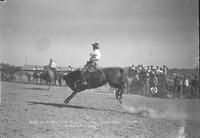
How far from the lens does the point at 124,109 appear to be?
4.62m

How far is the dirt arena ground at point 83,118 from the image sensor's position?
3.73 metres

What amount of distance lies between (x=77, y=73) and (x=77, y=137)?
3.43 ft

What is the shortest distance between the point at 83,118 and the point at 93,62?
77cm

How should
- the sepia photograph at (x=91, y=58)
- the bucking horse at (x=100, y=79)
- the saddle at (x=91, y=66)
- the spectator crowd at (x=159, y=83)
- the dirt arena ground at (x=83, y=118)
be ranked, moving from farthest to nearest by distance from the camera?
the spectator crowd at (x=159, y=83) < the bucking horse at (x=100, y=79) < the saddle at (x=91, y=66) < the sepia photograph at (x=91, y=58) < the dirt arena ground at (x=83, y=118)

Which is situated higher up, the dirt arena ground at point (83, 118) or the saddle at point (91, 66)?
the saddle at point (91, 66)

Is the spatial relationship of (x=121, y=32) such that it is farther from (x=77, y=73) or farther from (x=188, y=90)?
(x=188, y=90)

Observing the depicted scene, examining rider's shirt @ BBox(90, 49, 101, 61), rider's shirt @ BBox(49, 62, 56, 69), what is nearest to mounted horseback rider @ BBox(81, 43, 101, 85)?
rider's shirt @ BBox(90, 49, 101, 61)

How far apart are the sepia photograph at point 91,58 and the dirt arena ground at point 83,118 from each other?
11mm

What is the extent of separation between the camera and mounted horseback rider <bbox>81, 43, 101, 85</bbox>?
395 centimetres

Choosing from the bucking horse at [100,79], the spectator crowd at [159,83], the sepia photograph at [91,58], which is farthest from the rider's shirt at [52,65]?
the spectator crowd at [159,83]

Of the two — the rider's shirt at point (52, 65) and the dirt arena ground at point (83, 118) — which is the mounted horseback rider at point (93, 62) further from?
the rider's shirt at point (52, 65)

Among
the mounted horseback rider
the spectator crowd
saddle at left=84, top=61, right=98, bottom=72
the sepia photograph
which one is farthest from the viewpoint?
the spectator crowd

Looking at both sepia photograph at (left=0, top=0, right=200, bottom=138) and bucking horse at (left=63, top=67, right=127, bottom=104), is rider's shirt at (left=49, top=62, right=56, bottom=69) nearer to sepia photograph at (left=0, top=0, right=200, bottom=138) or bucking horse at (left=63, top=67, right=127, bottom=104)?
sepia photograph at (left=0, top=0, right=200, bottom=138)

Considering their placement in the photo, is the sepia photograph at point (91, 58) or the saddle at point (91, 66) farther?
the saddle at point (91, 66)
